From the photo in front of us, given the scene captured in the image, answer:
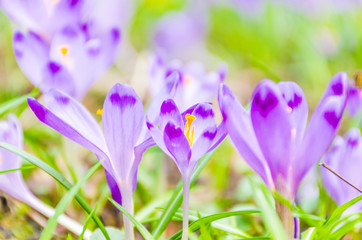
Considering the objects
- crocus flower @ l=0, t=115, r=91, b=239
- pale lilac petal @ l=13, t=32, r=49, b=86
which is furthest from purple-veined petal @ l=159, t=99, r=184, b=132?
pale lilac petal @ l=13, t=32, r=49, b=86

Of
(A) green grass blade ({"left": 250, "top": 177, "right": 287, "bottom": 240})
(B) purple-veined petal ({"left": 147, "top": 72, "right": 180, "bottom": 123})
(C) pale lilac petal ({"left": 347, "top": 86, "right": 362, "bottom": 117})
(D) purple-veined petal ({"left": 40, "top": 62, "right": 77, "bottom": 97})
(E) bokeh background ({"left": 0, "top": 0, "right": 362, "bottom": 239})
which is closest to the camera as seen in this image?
(A) green grass blade ({"left": 250, "top": 177, "right": 287, "bottom": 240})

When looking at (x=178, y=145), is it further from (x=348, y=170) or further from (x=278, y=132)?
(x=348, y=170)

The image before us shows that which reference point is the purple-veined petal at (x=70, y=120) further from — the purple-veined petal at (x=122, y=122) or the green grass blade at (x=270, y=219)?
the green grass blade at (x=270, y=219)

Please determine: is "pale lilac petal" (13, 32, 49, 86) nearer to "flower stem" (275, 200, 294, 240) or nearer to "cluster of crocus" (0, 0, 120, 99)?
"cluster of crocus" (0, 0, 120, 99)

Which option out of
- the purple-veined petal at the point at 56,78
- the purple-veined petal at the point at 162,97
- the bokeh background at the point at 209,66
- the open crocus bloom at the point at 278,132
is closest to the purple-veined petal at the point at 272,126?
the open crocus bloom at the point at 278,132

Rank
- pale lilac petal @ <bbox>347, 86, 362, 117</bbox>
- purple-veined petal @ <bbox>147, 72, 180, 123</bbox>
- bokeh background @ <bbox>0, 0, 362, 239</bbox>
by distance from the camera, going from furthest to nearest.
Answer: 1. bokeh background @ <bbox>0, 0, 362, 239</bbox>
2. pale lilac petal @ <bbox>347, 86, 362, 117</bbox>
3. purple-veined petal @ <bbox>147, 72, 180, 123</bbox>

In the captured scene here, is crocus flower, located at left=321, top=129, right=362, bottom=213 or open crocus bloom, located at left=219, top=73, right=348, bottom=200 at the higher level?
open crocus bloom, located at left=219, top=73, right=348, bottom=200

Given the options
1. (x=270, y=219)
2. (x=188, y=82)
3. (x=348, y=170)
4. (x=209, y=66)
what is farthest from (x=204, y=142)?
(x=209, y=66)
